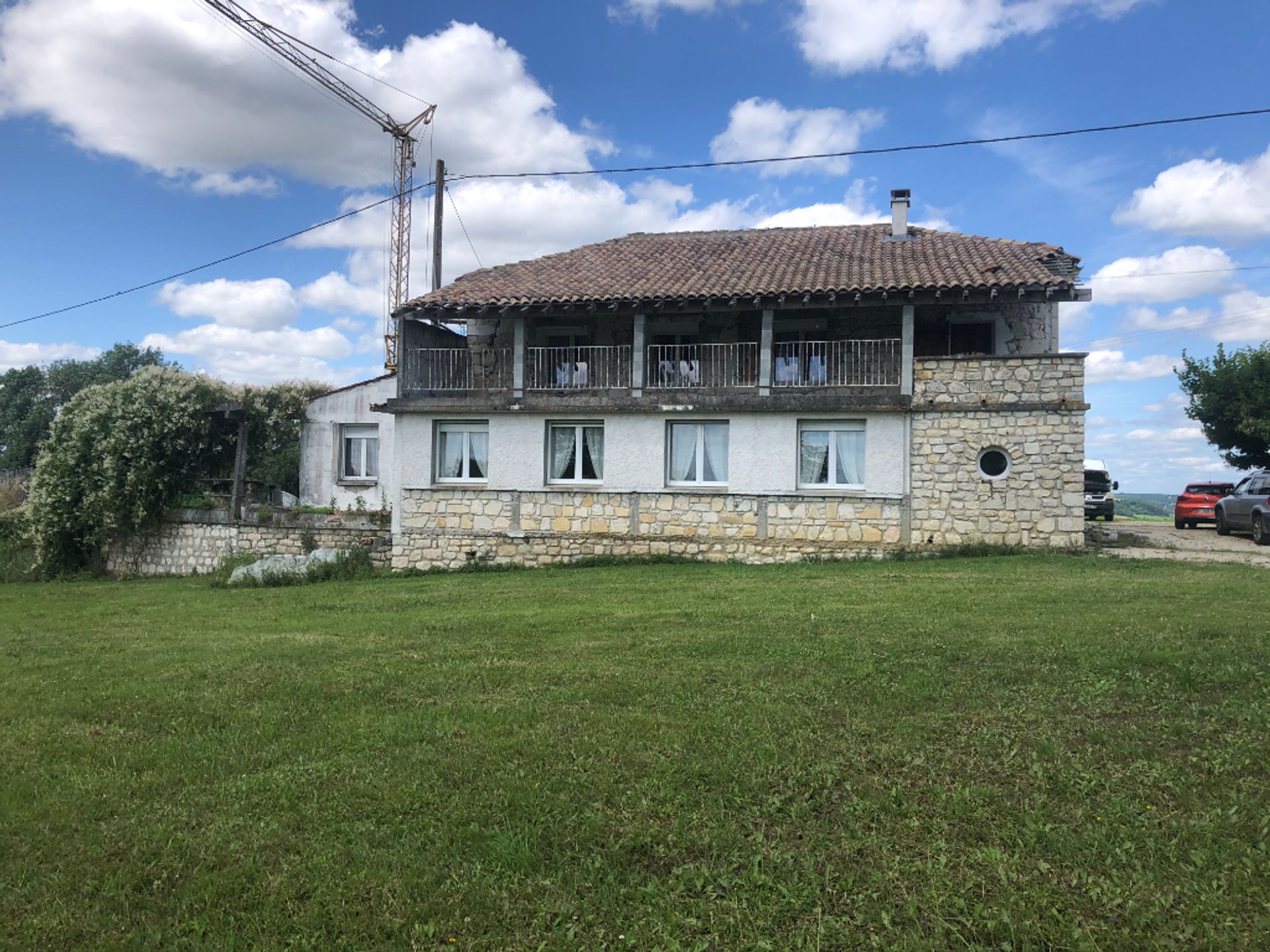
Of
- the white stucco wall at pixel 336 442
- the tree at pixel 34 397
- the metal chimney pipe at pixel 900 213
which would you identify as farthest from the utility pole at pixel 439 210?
the tree at pixel 34 397

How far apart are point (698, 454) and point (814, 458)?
2336 millimetres

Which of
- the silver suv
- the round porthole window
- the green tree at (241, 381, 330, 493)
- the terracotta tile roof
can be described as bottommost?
the silver suv

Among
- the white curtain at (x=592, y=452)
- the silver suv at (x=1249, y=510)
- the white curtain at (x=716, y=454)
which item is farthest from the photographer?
the silver suv at (x=1249, y=510)

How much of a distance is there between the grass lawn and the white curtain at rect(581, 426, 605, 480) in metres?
10.1

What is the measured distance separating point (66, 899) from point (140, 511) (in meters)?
19.7

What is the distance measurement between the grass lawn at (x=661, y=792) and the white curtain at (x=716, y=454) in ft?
31.5

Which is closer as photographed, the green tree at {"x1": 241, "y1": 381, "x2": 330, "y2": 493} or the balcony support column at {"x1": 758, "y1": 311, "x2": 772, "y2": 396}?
the balcony support column at {"x1": 758, "y1": 311, "x2": 772, "y2": 396}

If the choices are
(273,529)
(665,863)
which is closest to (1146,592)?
(665,863)

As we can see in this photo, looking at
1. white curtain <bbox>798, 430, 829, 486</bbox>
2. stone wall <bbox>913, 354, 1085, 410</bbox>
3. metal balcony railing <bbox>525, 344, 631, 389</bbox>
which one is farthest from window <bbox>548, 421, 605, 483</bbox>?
stone wall <bbox>913, 354, 1085, 410</bbox>

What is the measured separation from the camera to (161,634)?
9.48 m

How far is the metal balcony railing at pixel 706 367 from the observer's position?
723 inches

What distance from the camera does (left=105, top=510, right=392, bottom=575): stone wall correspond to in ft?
63.5

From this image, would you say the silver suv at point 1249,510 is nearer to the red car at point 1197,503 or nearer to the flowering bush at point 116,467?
the red car at point 1197,503

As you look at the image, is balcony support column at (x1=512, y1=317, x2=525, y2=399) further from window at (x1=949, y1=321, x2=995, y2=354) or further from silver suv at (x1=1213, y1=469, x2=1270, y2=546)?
silver suv at (x1=1213, y1=469, x2=1270, y2=546)
